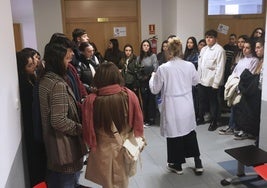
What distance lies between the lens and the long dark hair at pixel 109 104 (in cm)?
179

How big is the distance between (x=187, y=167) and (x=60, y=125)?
1757mm

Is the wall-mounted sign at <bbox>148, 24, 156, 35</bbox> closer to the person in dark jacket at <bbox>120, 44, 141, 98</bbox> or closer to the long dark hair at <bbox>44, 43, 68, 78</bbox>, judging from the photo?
the person in dark jacket at <bbox>120, 44, 141, 98</bbox>

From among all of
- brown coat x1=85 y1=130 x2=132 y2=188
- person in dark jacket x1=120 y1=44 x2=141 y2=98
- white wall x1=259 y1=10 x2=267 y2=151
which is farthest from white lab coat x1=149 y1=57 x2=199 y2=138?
person in dark jacket x1=120 y1=44 x2=141 y2=98

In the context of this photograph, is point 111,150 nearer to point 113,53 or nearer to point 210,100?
point 210,100

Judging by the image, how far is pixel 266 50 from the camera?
2.49m

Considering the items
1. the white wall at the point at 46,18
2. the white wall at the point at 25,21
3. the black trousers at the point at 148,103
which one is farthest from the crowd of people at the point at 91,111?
the white wall at the point at 25,21

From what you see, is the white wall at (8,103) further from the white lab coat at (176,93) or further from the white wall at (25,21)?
the white wall at (25,21)

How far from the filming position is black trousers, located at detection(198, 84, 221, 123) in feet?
13.7

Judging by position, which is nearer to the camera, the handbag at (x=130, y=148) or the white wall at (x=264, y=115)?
the handbag at (x=130, y=148)

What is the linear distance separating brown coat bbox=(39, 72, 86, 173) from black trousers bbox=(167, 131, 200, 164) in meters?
1.16

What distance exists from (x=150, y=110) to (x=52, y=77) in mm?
2918

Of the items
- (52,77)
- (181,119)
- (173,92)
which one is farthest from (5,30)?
(181,119)

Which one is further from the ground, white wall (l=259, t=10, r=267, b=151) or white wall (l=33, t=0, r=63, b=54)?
white wall (l=33, t=0, r=63, b=54)

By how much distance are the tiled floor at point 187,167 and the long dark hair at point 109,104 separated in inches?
44.5
